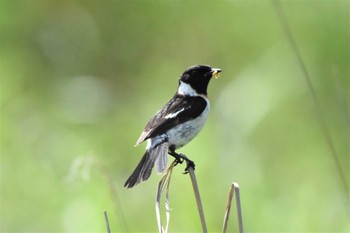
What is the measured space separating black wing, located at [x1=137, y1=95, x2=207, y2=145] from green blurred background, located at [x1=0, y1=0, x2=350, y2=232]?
299 millimetres

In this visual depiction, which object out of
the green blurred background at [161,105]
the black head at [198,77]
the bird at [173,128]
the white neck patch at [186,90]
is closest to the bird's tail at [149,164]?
the bird at [173,128]

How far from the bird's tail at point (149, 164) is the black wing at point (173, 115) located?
3.1 inches

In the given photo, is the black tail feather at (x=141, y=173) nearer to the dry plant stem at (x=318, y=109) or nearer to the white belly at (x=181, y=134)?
the white belly at (x=181, y=134)

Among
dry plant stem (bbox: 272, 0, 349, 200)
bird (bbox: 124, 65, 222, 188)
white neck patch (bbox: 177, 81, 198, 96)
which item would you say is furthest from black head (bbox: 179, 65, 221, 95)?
dry plant stem (bbox: 272, 0, 349, 200)

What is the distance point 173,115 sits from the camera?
441cm

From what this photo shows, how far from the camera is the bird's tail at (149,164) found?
3.93 m

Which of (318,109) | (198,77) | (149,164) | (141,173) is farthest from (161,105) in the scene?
(318,109)

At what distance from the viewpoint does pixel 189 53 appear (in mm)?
7766

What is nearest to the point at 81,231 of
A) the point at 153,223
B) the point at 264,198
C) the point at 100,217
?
the point at 100,217

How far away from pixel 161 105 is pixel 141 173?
2.80 metres

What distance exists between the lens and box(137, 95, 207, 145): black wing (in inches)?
170

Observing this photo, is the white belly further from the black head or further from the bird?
the black head

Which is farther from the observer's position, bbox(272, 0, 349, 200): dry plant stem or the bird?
the bird

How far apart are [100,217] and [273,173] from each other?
4.29ft
